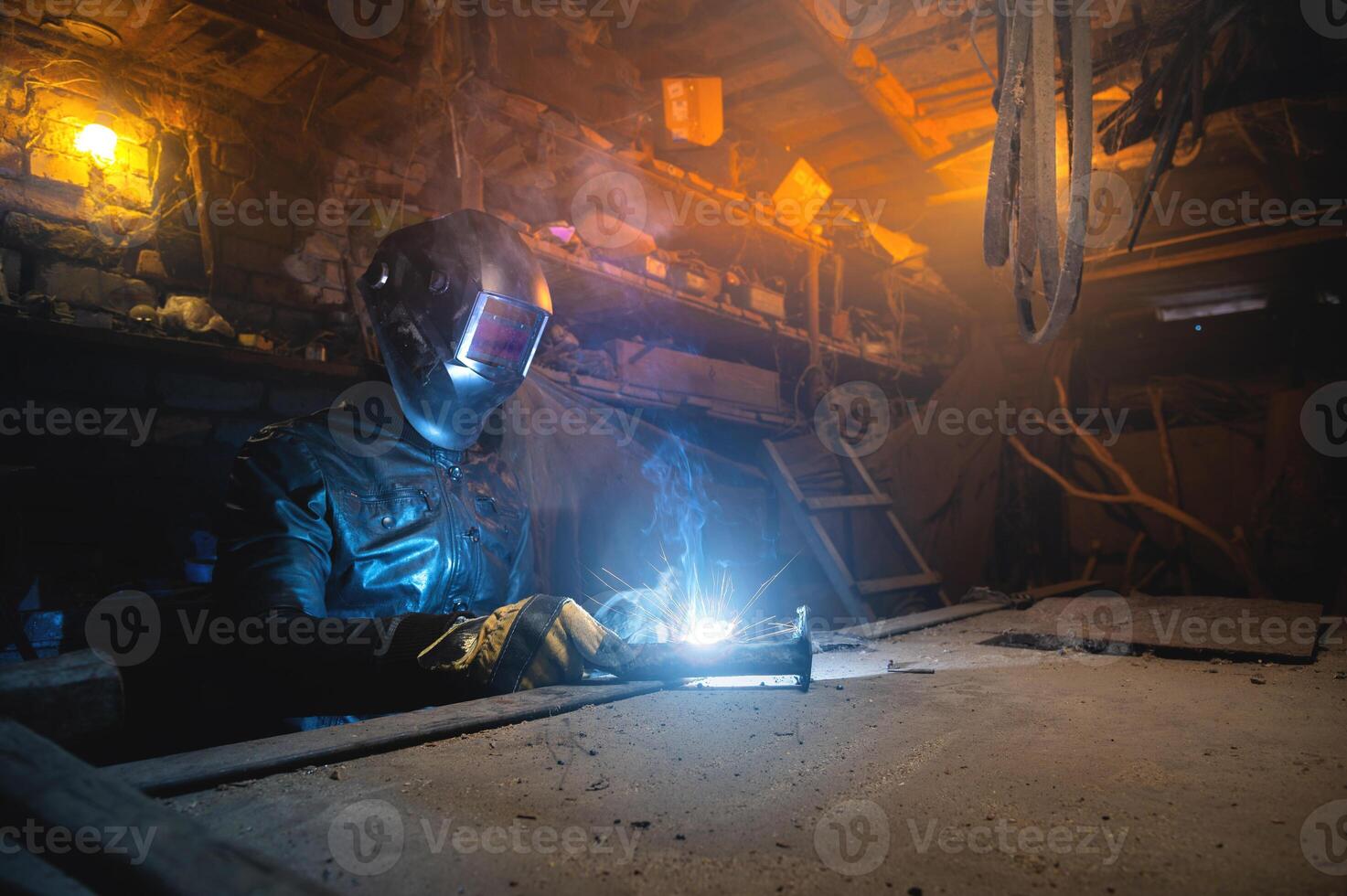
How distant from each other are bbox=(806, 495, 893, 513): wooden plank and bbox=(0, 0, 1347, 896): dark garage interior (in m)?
0.07

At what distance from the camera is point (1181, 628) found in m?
2.93

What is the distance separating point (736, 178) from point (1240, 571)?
19.9 ft

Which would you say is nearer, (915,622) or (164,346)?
(164,346)

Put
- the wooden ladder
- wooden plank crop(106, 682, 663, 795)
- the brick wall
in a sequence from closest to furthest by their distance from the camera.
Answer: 1. wooden plank crop(106, 682, 663, 795)
2. the brick wall
3. the wooden ladder

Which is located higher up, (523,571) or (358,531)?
(358,531)

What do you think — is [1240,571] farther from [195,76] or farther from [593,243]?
[195,76]

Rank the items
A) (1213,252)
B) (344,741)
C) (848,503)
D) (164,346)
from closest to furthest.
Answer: (344,741)
(164,346)
(848,503)
(1213,252)

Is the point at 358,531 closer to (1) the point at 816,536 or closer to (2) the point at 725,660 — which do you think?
(2) the point at 725,660

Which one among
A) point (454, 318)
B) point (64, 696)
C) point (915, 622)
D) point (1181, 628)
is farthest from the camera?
point (915, 622)

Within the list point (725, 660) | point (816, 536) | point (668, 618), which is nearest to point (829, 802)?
point (725, 660)

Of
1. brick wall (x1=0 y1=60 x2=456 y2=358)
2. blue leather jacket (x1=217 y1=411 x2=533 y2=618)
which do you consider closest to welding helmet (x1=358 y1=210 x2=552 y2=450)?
blue leather jacket (x1=217 y1=411 x2=533 y2=618)

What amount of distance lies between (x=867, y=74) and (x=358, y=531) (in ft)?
13.9

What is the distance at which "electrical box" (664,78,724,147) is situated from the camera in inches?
187

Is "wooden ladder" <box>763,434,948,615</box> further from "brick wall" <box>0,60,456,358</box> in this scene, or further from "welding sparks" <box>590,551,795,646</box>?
"brick wall" <box>0,60,456,358</box>
